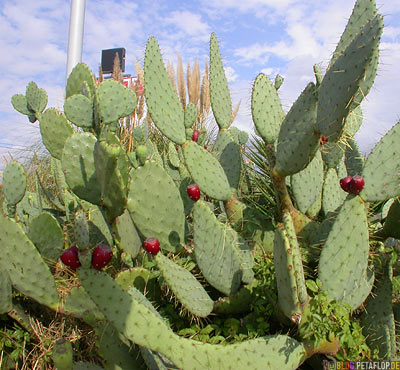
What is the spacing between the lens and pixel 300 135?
150 cm

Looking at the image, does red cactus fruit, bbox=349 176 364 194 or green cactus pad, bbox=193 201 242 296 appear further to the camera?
green cactus pad, bbox=193 201 242 296

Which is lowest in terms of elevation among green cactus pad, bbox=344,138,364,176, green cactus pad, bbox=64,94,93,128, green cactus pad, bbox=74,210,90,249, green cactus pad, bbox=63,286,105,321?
green cactus pad, bbox=63,286,105,321

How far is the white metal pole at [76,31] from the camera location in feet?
15.5

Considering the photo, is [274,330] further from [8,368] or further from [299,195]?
[8,368]

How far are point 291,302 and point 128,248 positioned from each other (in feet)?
3.20

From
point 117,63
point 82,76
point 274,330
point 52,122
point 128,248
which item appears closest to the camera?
point 274,330

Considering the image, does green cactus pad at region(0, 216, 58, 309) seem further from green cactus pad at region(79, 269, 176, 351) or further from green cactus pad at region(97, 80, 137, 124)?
green cactus pad at region(97, 80, 137, 124)

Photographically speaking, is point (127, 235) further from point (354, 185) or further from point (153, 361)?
point (354, 185)

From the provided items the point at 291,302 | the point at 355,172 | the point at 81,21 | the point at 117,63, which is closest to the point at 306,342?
the point at 291,302

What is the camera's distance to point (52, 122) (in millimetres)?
2217

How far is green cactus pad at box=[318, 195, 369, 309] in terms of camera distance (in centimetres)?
143

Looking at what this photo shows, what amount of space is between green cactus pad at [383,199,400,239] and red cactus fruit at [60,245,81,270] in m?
1.44

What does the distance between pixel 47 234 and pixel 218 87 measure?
132 centimetres

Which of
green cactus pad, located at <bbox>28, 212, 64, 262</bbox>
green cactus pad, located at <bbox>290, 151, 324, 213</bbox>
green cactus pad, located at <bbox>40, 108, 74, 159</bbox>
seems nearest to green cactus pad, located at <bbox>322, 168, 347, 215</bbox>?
green cactus pad, located at <bbox>290, 151, 324, 213</bbox>
